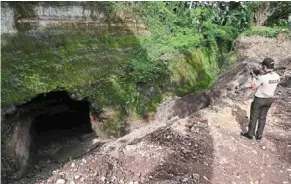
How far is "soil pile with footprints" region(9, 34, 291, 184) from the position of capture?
16.9ft

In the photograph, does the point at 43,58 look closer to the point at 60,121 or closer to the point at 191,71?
the point at 60,121

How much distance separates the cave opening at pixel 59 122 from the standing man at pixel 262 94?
362cm

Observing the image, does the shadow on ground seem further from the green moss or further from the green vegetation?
the green moss

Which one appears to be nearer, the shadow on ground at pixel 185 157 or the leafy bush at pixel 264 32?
the shadow on ground at pixel 185 157

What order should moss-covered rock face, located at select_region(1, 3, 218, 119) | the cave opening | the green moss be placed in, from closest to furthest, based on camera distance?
moss-covered rock face, located at select_region(1, 3, 218, 119)
the cave opening
the green moss

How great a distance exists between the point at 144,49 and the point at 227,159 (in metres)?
3.73

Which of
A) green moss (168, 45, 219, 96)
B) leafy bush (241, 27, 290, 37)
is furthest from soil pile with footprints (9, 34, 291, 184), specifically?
leafy bush (241, 27, 290, 37)

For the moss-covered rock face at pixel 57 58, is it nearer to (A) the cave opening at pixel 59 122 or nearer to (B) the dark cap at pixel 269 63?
(A) the cave opening at pixel 59 122

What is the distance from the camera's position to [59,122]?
8.36 m

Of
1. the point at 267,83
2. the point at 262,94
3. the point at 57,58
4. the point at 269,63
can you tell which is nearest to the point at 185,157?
the point at 262,94

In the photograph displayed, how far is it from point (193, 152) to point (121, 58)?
2.89 m

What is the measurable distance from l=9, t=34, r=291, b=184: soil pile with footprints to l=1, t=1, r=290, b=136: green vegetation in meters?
0.73

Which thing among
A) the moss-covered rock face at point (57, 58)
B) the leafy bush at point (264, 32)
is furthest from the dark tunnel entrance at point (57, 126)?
the leafy bush at point (264, 32)

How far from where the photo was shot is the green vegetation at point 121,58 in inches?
224
